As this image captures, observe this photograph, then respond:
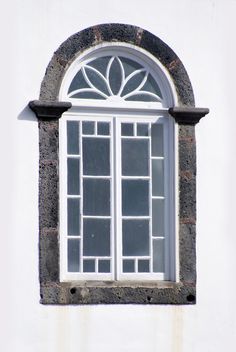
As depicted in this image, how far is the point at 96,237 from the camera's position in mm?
12445

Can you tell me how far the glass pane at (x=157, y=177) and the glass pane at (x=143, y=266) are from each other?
0.54m

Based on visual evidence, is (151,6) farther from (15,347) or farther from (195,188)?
(15,347)

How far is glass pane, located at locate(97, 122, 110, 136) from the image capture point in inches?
493

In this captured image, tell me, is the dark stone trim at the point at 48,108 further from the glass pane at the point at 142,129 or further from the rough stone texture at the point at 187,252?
the rough stone texture at the point at 187,252

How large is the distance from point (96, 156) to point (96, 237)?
2.11ft

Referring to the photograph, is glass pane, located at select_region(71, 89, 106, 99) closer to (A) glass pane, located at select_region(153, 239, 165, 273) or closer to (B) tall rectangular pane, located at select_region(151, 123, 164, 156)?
(B) tall rectangular pane, located at select_region(151, 123, 164, 156)

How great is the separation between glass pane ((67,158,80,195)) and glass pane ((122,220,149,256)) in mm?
471

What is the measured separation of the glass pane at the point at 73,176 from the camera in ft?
40.8

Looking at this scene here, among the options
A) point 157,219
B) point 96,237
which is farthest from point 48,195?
point 157,219

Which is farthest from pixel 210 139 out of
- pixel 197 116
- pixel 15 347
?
pixel 15 347

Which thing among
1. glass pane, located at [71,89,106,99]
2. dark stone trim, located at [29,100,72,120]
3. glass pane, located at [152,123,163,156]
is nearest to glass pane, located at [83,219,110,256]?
glass pane, located at [152,123,163,156]

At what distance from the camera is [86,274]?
1240 centimetres

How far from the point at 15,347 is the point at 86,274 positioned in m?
0.83

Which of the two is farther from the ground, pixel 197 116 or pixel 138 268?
pixel 197 116
